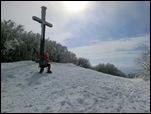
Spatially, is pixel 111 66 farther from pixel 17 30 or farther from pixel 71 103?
pixel 71 103

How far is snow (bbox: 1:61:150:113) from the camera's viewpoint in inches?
272

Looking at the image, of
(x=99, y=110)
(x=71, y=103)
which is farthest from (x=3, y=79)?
(x=99, y=110)

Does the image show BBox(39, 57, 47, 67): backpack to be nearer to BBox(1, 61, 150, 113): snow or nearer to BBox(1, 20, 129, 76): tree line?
BBox(1, 61, 150, 113): snow

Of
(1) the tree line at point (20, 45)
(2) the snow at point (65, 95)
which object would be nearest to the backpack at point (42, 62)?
(2) the snow at point (65, 95)

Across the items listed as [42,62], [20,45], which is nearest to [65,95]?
[42,62]

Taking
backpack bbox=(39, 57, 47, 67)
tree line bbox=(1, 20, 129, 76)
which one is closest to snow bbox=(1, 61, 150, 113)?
backpack bbox=(39, 57, 47, 67)

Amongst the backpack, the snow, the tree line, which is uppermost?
the tree line

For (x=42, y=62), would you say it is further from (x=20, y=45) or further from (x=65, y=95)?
(x=20, y=45)

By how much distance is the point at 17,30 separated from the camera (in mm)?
16281

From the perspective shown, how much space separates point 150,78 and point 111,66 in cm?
2184

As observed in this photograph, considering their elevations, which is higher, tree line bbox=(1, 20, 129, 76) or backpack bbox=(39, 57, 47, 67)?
tree line bbox=(1, 20, 129, 76)

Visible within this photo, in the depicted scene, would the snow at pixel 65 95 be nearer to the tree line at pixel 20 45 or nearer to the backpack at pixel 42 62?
the backpack at pixel 42 62

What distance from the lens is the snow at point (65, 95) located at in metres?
6.91

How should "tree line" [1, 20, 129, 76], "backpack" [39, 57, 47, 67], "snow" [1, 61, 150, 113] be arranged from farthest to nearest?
"tree line" [1, 20, 129, 76], "backpack" [39, 57, 47, 67], "snow" [1, 61, 150, 113]
